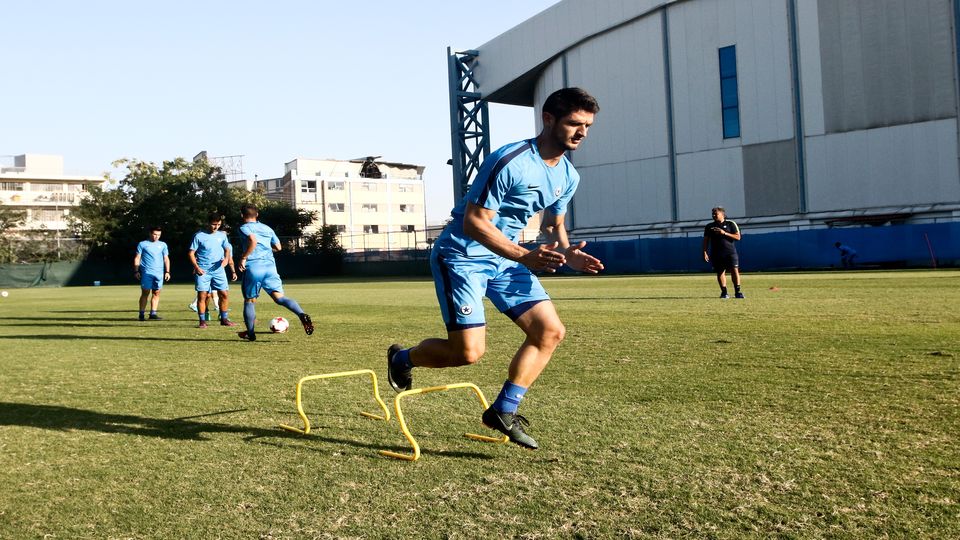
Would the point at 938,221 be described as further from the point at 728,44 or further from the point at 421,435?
the point at 421,435

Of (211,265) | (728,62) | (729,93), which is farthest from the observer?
Answer: (729,93)

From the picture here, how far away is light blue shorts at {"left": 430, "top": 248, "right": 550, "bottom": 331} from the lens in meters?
5.19

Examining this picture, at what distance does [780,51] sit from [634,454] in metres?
38.5

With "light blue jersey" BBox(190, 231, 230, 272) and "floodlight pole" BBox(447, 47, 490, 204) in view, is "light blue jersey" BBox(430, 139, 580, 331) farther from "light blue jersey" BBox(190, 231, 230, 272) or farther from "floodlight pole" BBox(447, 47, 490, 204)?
"floodlight pole" BBox(447, 47, 490, 204)

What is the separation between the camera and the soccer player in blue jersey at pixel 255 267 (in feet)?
38.8

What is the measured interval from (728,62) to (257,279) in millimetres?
34467

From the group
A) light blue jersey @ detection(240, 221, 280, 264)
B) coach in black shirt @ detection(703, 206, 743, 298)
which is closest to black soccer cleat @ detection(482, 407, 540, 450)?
light blue jersey @ detection(240, 221, 280, 264)

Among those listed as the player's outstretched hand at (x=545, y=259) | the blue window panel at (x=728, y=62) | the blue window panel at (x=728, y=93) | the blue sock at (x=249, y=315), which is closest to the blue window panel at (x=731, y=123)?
the blue window panel at (x=728, y=93)

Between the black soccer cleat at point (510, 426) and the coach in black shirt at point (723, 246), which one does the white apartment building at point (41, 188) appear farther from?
the black soccer cleat at point (510, 426)

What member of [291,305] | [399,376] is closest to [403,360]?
[399,376]

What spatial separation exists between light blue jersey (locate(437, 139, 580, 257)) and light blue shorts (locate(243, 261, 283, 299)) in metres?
7.03

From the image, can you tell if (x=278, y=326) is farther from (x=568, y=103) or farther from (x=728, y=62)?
(x=728, y=62)

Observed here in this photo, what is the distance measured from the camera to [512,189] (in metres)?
5.05

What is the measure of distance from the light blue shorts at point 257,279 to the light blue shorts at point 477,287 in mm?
7090
